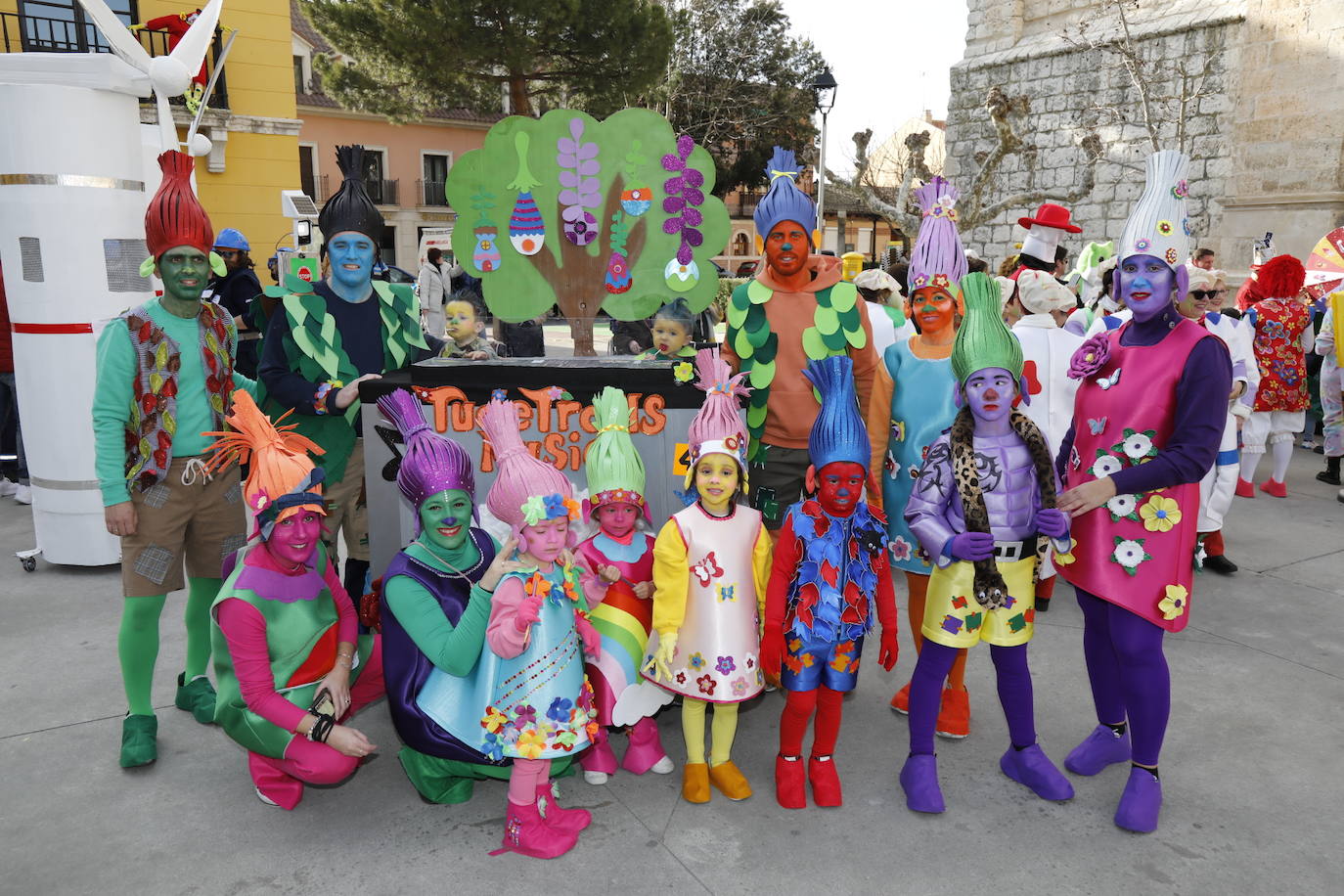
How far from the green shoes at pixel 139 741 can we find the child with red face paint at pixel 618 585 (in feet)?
4.98

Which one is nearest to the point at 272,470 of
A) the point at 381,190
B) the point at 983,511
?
the point at 983,511

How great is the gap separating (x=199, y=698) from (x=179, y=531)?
69 cm

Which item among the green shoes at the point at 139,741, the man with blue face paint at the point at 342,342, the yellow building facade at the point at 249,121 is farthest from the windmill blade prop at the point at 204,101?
the yellow building facade at the point at 249,121

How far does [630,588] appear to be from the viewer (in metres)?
3.04

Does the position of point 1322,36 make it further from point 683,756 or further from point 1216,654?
point 683,756

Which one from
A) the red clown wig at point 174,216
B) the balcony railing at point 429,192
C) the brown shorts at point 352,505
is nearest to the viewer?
the red clown wig at point 174,216

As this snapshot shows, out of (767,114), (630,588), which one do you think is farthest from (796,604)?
(767,114)

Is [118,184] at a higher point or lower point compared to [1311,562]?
higher

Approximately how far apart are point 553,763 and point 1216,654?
320cm

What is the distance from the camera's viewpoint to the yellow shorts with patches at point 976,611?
286cm

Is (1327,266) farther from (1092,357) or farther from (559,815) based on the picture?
(559,815)

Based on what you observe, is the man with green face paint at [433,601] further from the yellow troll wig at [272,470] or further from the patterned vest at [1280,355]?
the patterned vest at [1280,355]

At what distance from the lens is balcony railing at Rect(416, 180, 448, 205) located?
98.1 feet

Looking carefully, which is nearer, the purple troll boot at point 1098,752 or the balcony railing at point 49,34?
the purple troll boot at point 1098,752
